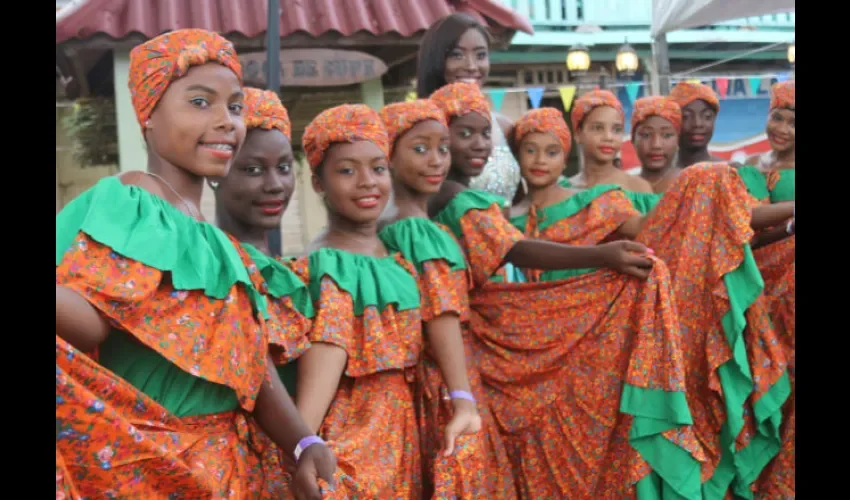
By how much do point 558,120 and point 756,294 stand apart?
113cm

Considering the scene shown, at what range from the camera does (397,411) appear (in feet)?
10.8

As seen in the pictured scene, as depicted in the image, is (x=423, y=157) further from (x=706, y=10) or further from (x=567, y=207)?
(x=706, y=10)

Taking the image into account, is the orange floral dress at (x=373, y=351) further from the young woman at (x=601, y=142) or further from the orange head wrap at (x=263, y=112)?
the young woman at (x=601, y=142)

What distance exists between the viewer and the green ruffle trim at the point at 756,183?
4621 mm

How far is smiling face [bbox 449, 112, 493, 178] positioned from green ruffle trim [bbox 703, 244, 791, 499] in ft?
3.66

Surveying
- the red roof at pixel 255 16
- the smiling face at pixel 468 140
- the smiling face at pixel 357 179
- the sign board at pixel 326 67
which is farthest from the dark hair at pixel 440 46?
the red roof at pixel 255 16

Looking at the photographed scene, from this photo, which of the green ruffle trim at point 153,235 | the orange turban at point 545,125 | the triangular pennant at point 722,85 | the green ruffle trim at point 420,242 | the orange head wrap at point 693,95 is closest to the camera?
the green ruffle trim at point 153,235

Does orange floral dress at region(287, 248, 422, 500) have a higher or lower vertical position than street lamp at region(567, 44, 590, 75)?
lower

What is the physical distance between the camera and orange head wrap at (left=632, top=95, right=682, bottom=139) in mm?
4652

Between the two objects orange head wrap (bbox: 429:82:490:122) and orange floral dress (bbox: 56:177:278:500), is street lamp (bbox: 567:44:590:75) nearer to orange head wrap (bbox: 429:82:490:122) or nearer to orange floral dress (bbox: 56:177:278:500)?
orange head wrap (bbox: 429:82:490:122)

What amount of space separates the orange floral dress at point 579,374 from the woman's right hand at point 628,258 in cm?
4

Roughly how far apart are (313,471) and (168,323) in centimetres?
53

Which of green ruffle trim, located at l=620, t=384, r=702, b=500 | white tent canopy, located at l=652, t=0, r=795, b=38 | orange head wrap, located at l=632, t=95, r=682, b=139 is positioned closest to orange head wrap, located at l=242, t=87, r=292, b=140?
green ruffle trim, located at l=620, t=384, r=702, b=500
